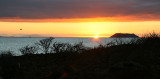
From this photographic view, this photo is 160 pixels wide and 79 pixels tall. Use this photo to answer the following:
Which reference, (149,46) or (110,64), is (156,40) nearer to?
(149,46)

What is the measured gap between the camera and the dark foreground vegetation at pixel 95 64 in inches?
344

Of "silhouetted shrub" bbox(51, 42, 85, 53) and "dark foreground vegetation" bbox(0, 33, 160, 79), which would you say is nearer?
"dark foreground vegetation" bbox(0, 33, 160, 79)

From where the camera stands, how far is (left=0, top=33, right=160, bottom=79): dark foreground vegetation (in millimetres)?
8734

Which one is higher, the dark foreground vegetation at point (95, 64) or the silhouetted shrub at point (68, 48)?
the silhouetted shrub at point (68, 48)

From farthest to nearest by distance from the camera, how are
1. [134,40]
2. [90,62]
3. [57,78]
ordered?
1. [134,40]
2. [90,62]
3. [57,78]

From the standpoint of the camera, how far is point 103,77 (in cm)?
838

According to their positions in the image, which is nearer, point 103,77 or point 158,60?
point 103,77

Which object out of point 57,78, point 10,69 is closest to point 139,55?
point 57,78

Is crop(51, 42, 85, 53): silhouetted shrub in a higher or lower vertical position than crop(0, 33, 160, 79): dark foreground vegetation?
higher

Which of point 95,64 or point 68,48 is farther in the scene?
point 68,48

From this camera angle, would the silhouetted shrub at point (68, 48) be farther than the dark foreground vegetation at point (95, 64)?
Yes

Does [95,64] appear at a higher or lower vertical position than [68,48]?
lower

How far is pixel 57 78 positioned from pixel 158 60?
12.5 ft

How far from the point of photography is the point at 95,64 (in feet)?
33.9
